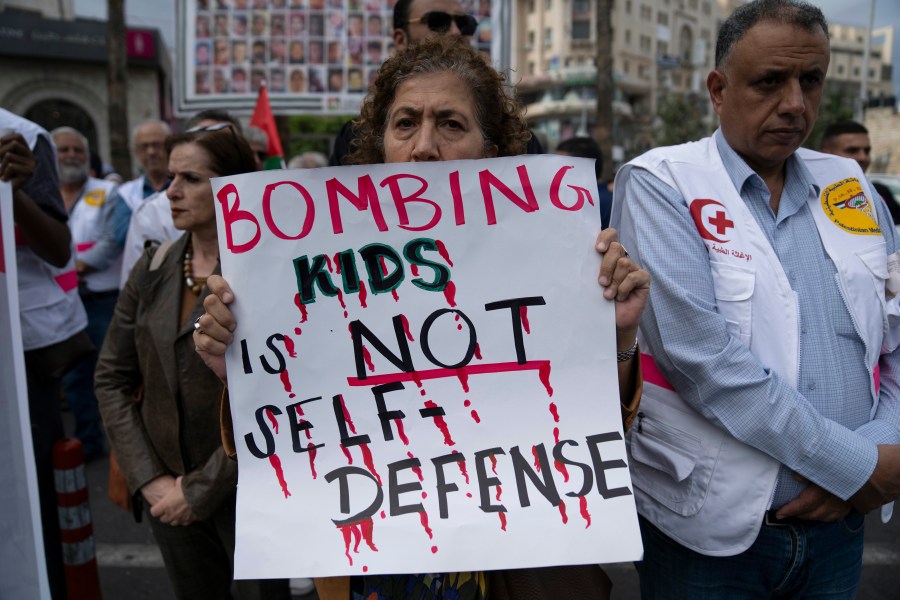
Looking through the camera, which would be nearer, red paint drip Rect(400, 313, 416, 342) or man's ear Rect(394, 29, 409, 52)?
red paint drip Rect(400, 313, 416, 342)

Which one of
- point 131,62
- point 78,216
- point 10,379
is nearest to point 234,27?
point 78,216

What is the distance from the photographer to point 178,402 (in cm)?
206

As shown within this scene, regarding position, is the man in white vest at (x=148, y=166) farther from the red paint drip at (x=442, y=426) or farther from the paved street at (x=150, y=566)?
the red paint drip at (x=442, y=426)

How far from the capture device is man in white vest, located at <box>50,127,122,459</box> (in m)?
4.77

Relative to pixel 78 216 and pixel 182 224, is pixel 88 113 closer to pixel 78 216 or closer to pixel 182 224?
pixel 78 216

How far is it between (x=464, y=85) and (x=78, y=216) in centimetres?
419

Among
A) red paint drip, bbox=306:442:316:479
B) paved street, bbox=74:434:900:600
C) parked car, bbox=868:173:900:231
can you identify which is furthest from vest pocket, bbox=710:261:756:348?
parked car, bbox=868:173:900:231

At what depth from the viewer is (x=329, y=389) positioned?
4.58 ft

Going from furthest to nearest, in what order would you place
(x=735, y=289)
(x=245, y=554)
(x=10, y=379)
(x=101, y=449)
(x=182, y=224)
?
(x=101, y=449)
(x=182, y=224)
(x=10, y=379)
(x=735, y=289)
(x=245, y=554)

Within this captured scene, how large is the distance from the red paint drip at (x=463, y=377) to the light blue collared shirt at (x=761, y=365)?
1.51 feet

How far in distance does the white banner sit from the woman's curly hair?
109cm

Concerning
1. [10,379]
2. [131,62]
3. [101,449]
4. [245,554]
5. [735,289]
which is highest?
[131,62]

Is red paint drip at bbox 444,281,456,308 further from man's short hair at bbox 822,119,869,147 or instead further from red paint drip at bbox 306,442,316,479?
man's short hair at bbox 822,119,869,147

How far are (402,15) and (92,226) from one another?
300 cm
